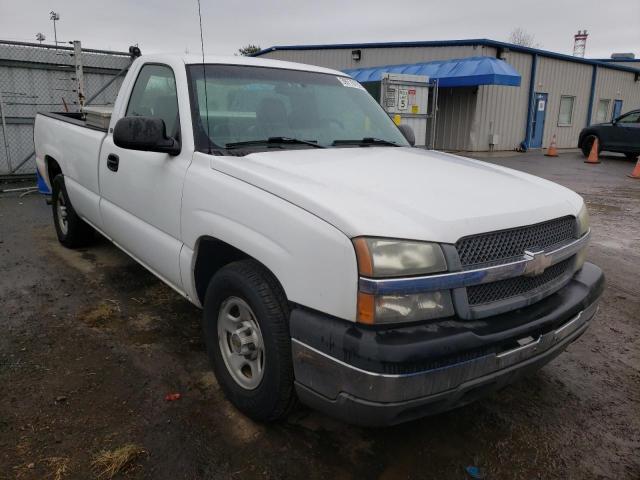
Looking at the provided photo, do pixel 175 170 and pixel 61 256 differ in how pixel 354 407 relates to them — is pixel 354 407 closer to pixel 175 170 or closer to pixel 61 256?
pixel 175 170

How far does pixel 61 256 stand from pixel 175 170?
3135 millimetres

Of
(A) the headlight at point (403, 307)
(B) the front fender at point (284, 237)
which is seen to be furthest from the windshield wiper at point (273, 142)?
(A) the headlight at point (403, 307)

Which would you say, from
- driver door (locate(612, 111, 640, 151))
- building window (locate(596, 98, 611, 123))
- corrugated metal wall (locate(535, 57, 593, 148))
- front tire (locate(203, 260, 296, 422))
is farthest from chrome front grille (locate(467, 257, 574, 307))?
building window (locate(596, 98, 611, 123))

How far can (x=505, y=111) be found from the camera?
67.8ft

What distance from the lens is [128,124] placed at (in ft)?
9.30

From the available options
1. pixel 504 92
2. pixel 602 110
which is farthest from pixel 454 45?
pixel 602 110

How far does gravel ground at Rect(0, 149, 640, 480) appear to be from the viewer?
241cm

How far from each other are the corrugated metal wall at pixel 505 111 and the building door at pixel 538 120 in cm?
68

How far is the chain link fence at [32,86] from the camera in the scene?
969 cm

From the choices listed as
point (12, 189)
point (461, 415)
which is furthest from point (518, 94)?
point (461, 415)

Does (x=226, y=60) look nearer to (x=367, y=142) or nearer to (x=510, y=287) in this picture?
(x=367, y=142)

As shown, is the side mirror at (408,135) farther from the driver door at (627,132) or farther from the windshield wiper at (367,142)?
the driver door at (627,132)

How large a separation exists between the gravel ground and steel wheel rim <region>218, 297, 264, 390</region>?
23 cm

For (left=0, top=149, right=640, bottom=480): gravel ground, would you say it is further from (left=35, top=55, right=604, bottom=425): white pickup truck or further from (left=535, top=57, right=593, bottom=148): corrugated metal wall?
(left=535, top=57, right=593, bottom=148): corrugated metal wall
